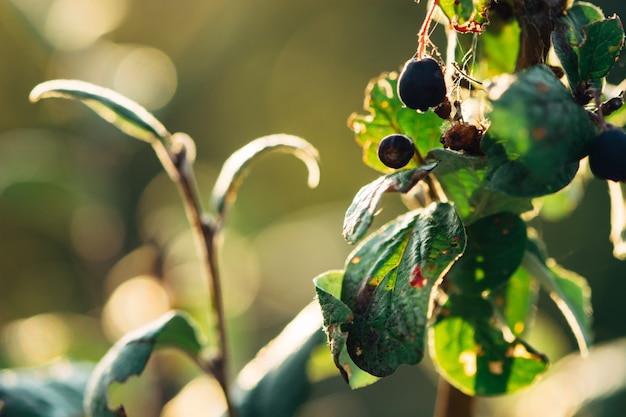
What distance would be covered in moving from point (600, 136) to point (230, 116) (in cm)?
254

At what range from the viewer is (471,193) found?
0.64m

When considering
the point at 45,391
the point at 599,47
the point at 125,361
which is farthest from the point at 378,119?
the point at 45,391

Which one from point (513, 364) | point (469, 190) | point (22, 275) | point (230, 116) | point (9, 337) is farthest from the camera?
point (230, 116)

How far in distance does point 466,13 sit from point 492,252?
211 mm

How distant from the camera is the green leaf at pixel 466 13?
0.61 metres

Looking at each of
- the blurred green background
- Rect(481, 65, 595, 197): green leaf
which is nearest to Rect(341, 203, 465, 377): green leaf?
Rect(481, 65, 595, 197): green leaf

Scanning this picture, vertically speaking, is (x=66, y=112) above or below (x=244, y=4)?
below

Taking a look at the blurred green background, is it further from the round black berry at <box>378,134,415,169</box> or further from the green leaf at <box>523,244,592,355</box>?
the round black berry at <box>378,134,415,169</box>

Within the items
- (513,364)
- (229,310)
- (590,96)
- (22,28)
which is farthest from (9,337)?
(590,96)

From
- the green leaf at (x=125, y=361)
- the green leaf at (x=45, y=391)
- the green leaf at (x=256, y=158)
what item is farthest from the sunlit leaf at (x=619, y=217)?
the green leaf at (x=45, y=391)

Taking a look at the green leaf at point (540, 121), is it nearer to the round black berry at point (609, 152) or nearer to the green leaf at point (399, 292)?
the round black berry at point (609, 152)

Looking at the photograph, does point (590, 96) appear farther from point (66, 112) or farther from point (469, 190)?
point (66, 112)

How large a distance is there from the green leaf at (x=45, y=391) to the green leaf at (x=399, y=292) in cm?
52

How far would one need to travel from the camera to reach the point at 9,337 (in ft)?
4.79
